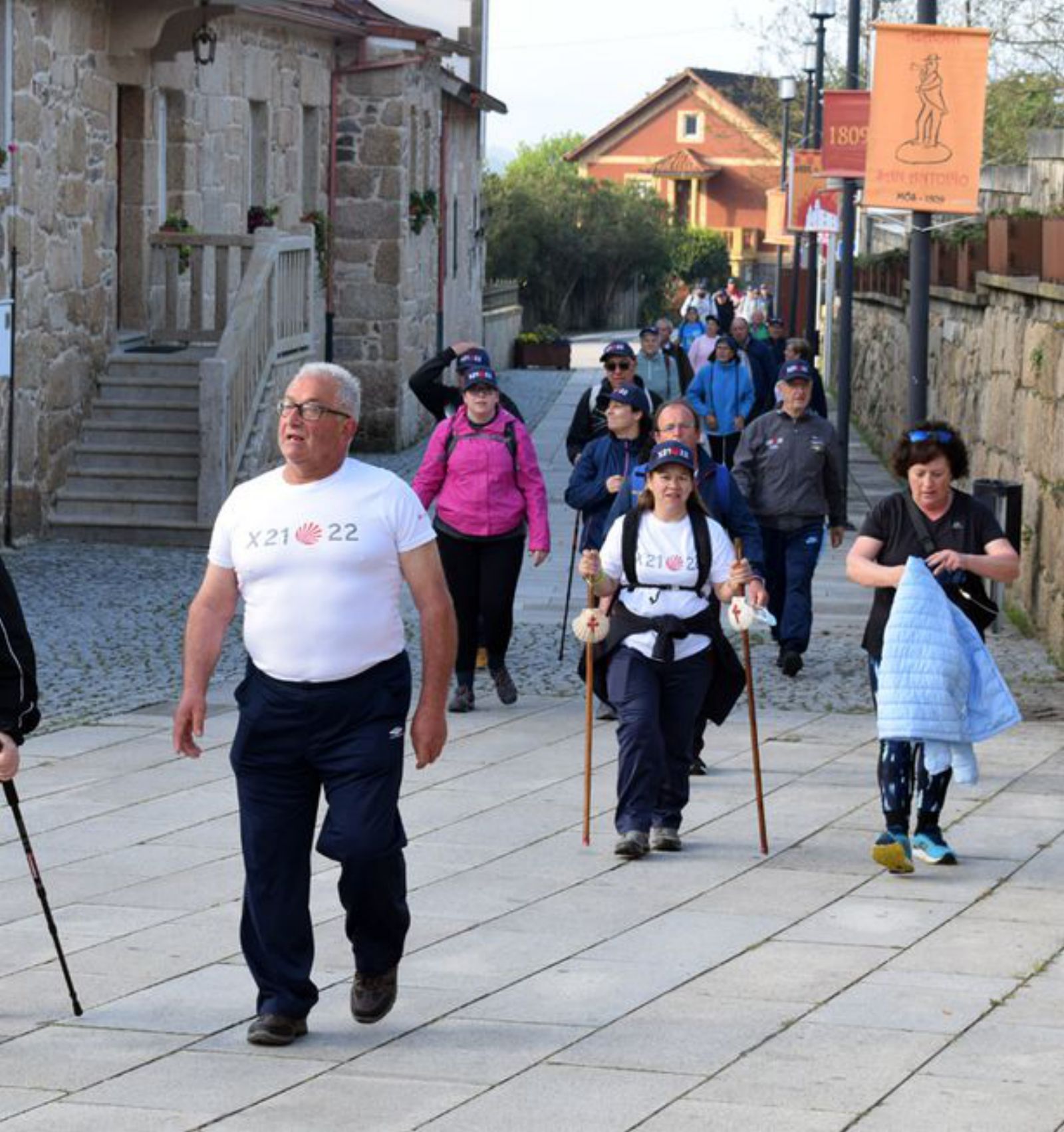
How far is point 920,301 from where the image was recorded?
14.2 metres

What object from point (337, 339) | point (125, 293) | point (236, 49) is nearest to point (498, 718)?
point (125, 293)

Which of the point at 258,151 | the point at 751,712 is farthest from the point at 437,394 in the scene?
the point at 258,151

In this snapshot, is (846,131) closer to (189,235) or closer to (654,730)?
(189,235)

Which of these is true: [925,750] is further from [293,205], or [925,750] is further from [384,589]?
[293,205]

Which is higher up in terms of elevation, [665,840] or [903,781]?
[903,781]

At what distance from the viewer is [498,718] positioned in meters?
11.8

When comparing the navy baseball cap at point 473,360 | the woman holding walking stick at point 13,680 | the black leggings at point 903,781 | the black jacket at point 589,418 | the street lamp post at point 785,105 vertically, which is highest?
the street lamp post at point 785,105

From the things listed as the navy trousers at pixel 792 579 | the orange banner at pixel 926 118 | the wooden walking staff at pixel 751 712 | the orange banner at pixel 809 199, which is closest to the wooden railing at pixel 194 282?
the orange banner at pixel 926 118

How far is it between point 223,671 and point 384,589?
22.7 feet

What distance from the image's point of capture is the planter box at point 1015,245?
15.9 metres

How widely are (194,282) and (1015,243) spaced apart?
7672 mm

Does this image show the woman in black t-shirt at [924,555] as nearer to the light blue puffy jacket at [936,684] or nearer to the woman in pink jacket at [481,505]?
the light blue puffy jacket at [936,684]

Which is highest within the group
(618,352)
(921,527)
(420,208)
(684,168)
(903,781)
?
(684,168)

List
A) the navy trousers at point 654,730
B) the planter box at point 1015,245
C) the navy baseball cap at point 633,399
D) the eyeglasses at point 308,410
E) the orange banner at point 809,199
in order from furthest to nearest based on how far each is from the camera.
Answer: the orange banner at point 809,199 → the planter box at point 1015,245 → the navy baseball cap at point 633,399 → the navy trousers at point 654,730 → the eyeglasses at point 308,410
